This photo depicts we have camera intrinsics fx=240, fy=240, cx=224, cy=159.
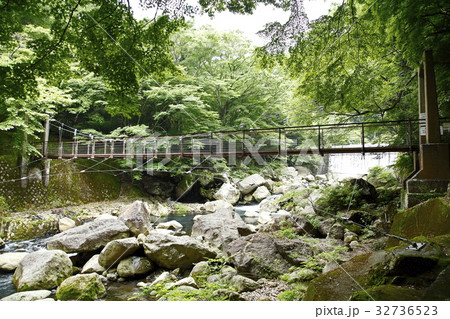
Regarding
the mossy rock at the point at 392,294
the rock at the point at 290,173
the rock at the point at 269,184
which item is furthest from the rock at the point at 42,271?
the rock at the point at 290,173

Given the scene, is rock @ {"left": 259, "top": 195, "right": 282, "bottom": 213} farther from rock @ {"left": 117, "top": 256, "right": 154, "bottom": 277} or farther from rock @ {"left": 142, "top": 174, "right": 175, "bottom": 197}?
rock @ {"left": 142, "top": 174, "right": 175, "bottom": 197}

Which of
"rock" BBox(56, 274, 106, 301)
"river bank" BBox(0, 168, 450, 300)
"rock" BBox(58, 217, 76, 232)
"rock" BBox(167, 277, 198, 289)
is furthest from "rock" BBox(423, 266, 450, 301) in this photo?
"rock" BBox(58, 217, 76, 232)

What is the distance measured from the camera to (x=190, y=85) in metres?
6.36

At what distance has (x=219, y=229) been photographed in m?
4.89

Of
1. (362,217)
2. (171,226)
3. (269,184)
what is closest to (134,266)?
(171,226)

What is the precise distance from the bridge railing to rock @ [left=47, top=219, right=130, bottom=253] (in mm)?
1961

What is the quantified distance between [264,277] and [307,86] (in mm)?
2740

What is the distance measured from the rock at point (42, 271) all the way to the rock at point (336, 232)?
4230 mm

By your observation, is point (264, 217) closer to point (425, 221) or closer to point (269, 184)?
point (269, 184)

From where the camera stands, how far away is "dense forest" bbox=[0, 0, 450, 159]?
1.93 meters

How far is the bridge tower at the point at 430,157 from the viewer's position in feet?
11.8

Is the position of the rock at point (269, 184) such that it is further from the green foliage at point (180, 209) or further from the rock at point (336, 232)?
the rock at point (336, 232)
